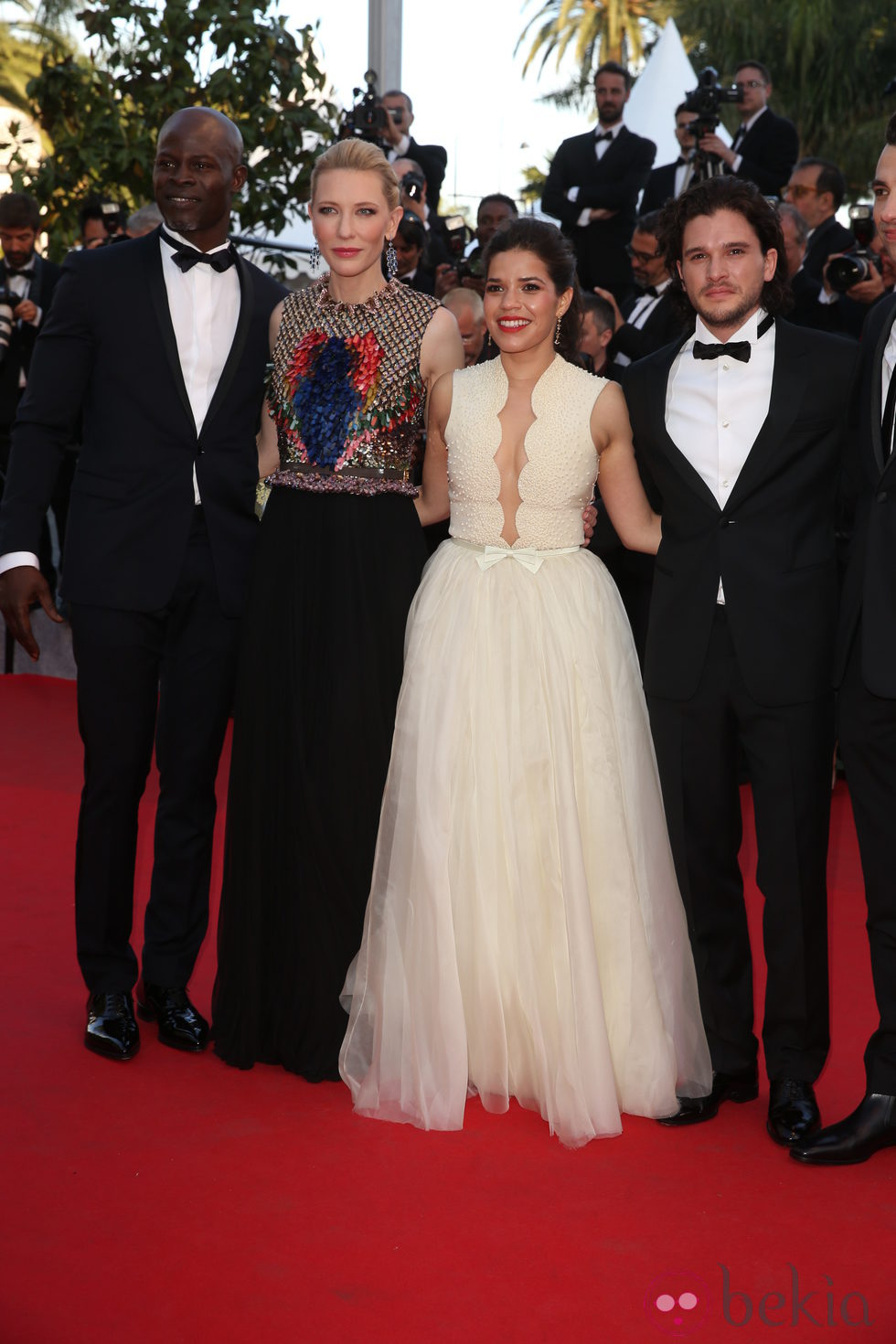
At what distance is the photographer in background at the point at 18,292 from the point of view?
6949 mm

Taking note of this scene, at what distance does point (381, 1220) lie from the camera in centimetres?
252

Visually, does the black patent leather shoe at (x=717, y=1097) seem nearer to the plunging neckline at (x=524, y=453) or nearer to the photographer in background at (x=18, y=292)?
the plunging neckline at (x=524, y=453)

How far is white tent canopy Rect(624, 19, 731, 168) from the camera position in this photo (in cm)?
1252

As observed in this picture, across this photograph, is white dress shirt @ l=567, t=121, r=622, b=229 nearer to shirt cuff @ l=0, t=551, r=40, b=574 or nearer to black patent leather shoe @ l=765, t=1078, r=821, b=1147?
shirt cuff @ l=0, t=551, r=40, b=574

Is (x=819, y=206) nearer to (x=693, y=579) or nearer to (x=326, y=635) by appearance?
(x=693, y=579)

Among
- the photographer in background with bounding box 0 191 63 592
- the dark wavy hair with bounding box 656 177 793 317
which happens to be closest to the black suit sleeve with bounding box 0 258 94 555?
the dark wavy hair with bounding box 656 177 793 317

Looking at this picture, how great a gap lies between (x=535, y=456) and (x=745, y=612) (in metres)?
0.56

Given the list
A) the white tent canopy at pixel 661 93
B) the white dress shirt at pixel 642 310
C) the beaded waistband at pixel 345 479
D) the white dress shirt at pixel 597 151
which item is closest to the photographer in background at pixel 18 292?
the white dress shirt at pixel 597 151

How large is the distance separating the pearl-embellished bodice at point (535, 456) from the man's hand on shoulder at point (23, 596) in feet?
2.96

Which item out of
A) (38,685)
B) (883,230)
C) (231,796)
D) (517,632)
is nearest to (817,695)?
(517,632)

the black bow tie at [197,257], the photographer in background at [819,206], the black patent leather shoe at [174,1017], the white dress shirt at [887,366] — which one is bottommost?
the black patent leather shoe at [174,1017]

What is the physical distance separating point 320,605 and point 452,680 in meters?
0.35

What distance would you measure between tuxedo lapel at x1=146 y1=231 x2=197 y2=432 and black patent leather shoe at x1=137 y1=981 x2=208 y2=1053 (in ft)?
4.21

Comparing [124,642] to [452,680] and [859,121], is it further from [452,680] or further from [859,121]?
[859,121]
